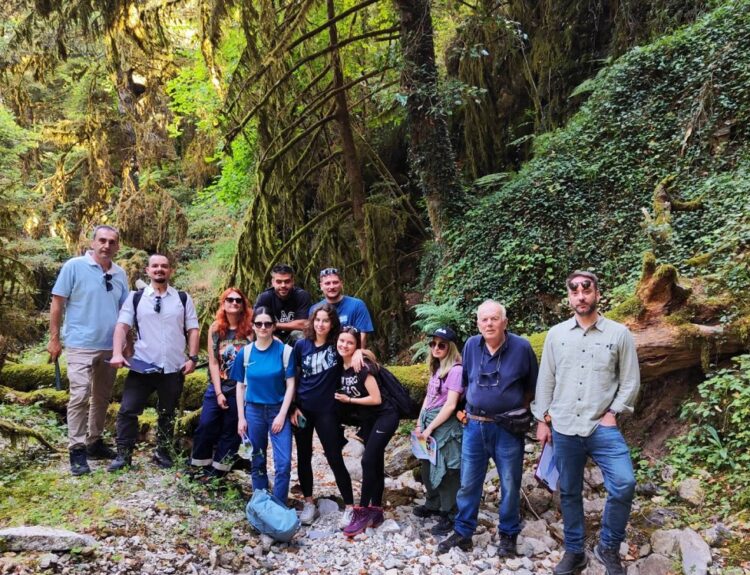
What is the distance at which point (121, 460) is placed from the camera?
4406mm

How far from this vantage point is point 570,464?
3.39 m

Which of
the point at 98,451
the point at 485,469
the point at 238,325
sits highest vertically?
the point at 238,325

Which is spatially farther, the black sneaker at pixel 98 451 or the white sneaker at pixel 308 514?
the black sneaker at pixel 98 451

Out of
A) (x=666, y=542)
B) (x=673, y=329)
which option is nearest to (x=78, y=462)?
(x=666, y=542)

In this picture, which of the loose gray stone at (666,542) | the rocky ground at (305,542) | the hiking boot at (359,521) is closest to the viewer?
the rocky ground at (305,542)

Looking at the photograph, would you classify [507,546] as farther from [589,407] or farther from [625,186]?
[625,186]

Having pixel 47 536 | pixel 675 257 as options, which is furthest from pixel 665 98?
pixel 47 536

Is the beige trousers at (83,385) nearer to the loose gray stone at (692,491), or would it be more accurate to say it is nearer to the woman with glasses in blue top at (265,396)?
the woman with glasses in blue top at (265,396)

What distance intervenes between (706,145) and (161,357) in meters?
7.30

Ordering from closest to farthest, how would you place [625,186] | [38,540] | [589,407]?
[38,540] → [589,407] → [625,186]

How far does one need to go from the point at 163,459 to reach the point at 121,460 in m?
0.42

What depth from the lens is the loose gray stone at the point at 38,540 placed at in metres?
2.91

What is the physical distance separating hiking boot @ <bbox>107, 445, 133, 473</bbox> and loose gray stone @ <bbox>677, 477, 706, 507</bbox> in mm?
4785

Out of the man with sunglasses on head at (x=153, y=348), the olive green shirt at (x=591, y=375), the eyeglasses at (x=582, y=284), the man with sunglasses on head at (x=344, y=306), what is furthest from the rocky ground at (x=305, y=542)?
the eyeglasses at (x=582, y=284)
